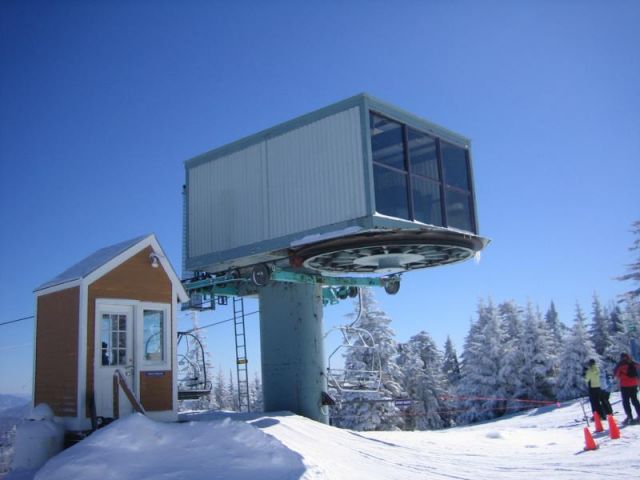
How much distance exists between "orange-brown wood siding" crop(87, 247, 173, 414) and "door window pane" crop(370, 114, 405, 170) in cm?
549

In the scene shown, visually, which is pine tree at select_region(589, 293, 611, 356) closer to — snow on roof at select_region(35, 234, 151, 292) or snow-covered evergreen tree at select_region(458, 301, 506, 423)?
snow-covered evergreen tree at select_region(458, 301, 506, 423)

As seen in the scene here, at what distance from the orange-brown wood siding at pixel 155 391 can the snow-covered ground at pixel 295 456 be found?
1559mm

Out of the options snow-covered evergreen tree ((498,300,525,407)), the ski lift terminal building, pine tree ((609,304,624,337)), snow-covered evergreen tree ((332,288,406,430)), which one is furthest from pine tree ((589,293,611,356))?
the ski lift terminal building

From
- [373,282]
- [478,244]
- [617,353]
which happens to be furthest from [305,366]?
[617,353]

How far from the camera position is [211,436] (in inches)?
381

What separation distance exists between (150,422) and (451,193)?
8.88 metres

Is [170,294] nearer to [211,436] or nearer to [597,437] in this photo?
[211,436]

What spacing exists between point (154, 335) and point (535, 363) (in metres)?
40.4

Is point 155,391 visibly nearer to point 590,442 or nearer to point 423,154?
point 423,154

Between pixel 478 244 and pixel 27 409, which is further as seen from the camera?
pixel 478 244

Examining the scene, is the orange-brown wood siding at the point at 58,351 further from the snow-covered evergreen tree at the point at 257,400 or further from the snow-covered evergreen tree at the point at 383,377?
the snow-covered evergreen tree at the point at 257,400

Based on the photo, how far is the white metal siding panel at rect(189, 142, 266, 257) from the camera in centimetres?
1573

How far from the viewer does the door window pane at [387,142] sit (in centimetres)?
1365

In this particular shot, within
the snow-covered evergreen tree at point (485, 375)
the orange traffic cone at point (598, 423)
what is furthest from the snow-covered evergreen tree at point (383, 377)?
the orange traffic cone at point (598, 423)
